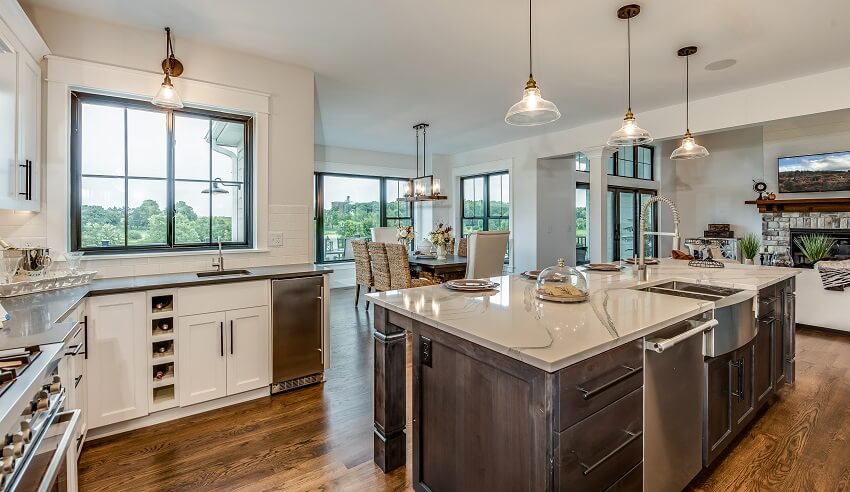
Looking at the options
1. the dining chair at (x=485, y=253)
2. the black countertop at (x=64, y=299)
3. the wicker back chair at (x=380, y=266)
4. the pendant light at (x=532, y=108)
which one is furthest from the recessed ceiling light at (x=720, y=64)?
the black countertop at (x=64, y=299)

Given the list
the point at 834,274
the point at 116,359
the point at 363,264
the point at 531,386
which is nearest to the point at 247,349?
the point at 116,359

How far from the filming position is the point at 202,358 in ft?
8.21

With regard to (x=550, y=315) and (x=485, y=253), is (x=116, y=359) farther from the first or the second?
(x=485, y=253)

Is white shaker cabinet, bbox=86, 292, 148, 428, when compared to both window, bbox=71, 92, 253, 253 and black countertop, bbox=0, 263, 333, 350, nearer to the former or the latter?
black countertop, bbox=0, 263, 333, 350

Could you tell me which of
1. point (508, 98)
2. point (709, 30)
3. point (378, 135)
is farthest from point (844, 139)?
point (378, 135)

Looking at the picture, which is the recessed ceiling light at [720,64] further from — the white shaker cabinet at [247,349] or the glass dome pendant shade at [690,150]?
the white shaker cabinet at [247,349]

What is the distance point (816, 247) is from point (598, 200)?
2.55 meters

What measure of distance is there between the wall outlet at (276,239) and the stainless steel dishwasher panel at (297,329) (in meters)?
0.55

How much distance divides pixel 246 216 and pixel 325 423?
1.73 metres

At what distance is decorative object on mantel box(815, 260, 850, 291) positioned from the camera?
4.24 meters

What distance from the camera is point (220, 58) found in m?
2.98

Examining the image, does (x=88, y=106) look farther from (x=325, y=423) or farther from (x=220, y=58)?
(x=325, y=423)

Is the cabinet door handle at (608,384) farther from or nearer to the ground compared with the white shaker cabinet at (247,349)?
farther from the ground

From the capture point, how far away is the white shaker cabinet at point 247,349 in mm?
2607
